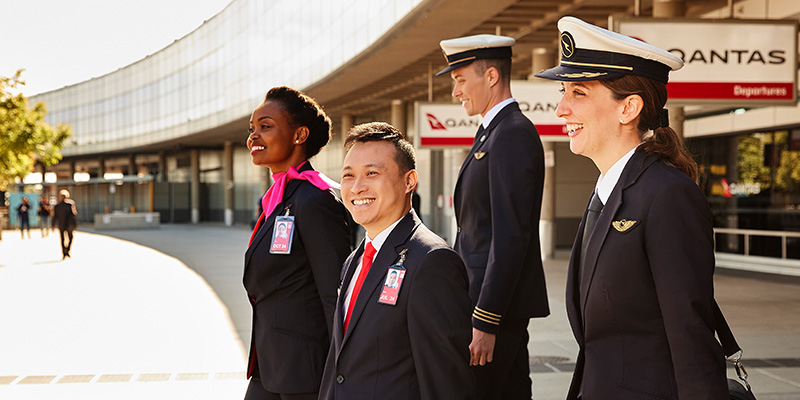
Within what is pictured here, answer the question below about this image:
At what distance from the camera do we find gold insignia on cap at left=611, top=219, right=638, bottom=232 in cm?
211

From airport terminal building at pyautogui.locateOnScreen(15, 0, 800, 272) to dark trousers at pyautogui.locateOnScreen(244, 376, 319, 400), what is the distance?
6842 millimetres

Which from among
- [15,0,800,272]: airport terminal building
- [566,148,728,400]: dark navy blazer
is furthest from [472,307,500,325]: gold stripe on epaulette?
[15,0,800,272]: airport terminal building

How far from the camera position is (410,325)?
237cm

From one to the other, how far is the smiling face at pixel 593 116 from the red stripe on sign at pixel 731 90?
7056mm

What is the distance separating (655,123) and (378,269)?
92 cm

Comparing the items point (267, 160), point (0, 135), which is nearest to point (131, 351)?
point (267, 160)

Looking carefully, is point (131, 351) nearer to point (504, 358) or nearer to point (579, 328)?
point (504, 358)

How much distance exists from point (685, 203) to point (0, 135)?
25562 millimetres

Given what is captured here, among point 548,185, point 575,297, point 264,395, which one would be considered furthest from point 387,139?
point 548,185

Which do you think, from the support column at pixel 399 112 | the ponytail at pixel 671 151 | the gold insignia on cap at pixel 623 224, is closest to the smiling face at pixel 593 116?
the ponytail at pixel 671 151

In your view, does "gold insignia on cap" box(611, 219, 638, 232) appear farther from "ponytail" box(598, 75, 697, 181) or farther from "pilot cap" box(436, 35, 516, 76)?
"pilot cap" box(436, 35, 516, 76)

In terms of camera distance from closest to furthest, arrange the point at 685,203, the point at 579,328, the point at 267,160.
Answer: the point at 685,203 < the point at 579,328 < the point at 267,160

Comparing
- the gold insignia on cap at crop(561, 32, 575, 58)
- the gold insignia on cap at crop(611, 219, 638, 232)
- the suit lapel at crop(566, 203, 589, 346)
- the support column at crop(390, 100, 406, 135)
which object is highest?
the support column at crop(390, 100, 406, 135)

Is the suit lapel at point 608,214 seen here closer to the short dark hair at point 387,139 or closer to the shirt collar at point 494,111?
the short dark hair at point 387,139
